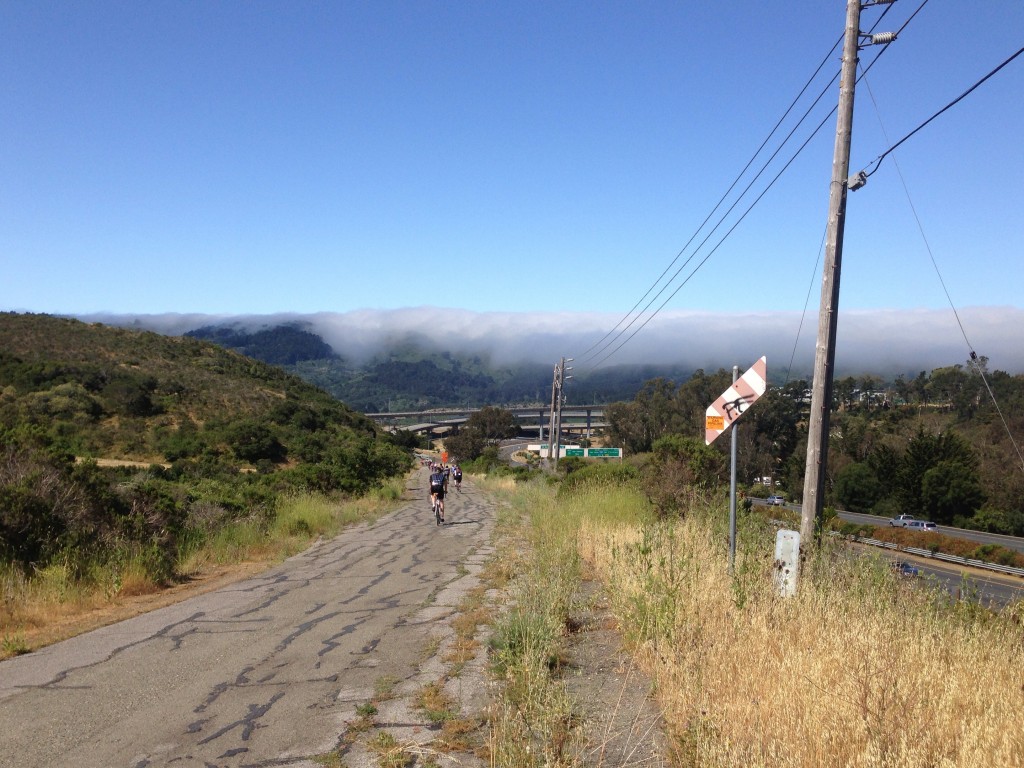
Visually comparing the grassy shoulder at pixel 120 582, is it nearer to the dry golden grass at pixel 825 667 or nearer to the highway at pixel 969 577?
the dry golden grass at pixel 825 667

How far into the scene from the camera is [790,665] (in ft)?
15.5

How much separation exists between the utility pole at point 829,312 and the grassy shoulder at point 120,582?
747cm

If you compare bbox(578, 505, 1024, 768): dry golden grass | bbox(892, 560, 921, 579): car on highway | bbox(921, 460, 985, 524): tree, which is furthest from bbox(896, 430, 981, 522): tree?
bbox(578, 505, 1024, 768): dry golden grass

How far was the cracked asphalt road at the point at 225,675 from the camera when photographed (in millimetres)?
4695

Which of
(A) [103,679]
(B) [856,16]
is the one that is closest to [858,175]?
(B) [856,16]

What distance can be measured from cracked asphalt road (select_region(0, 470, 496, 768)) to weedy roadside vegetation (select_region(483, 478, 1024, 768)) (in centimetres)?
122

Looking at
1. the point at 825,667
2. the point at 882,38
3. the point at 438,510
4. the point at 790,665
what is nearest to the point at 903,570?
the point at 825,667

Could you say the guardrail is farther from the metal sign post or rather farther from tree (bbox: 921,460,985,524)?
tree (bbox: 921,460,985,524)

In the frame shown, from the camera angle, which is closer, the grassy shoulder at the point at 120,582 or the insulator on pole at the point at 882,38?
the grassy shoulder at the point at 120,582

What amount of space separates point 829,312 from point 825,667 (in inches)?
183

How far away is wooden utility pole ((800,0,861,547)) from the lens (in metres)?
8.27

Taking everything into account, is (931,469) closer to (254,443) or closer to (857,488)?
(857,488)

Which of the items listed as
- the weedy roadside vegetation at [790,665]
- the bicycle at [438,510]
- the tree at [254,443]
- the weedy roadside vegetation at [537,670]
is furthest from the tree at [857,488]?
the weedy roadside vegetation at [790,665]

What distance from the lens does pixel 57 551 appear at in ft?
30.9
